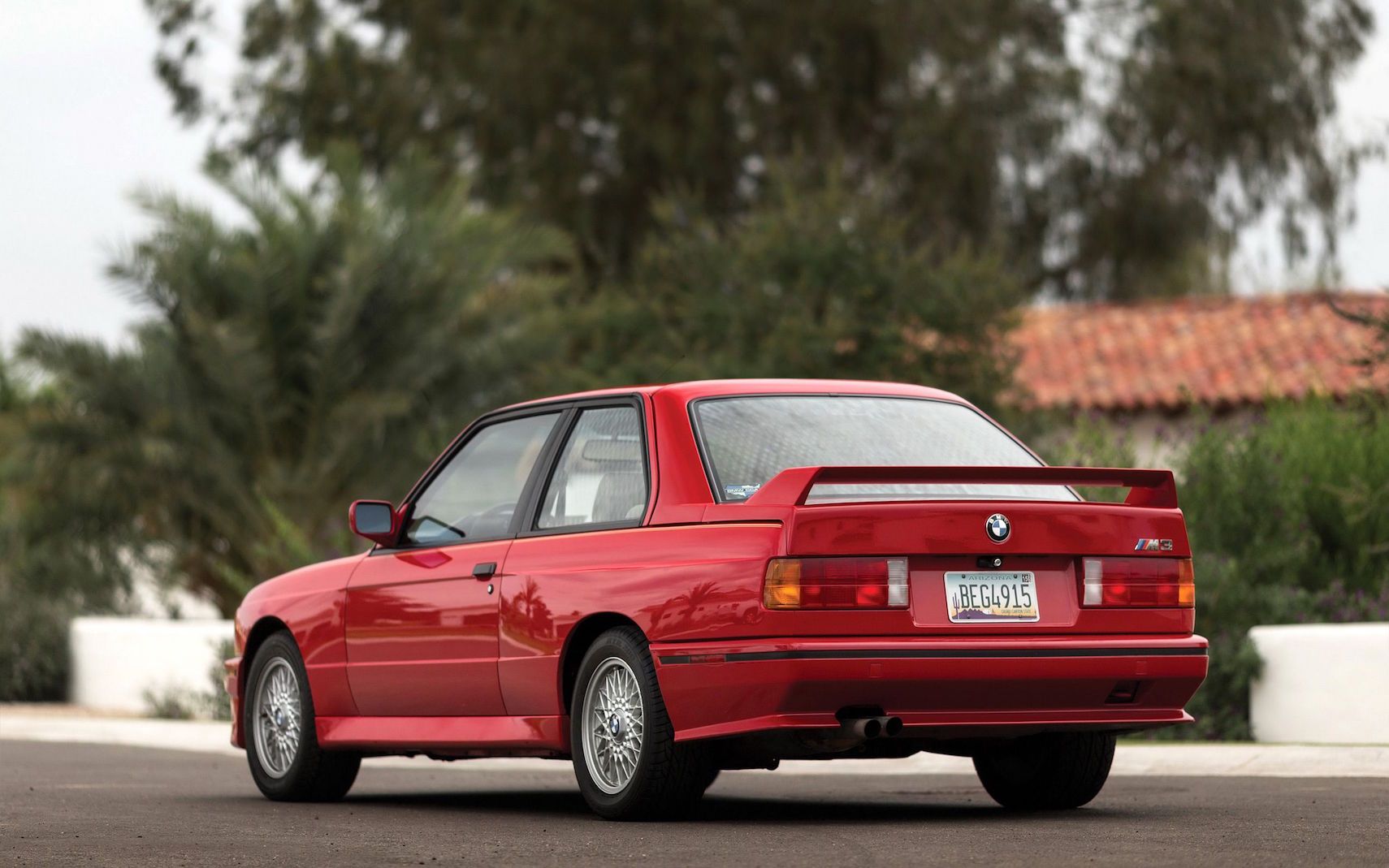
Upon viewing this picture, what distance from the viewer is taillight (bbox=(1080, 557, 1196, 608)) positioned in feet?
26.3

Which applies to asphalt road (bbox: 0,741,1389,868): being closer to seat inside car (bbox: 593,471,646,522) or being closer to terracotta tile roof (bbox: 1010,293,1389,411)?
Result: seat inside car (bbox: 593,471,646,522)

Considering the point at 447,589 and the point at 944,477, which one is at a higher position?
the point at 944,477

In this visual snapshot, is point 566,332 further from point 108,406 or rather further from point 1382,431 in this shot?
point 1382,431

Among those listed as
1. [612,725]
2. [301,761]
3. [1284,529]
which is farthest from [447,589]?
[1284,529]

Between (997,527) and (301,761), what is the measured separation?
12.2ft

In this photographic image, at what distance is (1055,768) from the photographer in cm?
895

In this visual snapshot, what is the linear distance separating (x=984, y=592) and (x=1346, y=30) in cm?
3200

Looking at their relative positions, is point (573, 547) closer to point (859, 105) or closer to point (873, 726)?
point (873, 726)

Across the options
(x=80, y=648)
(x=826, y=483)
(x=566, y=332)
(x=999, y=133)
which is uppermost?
(x=999, y=133)

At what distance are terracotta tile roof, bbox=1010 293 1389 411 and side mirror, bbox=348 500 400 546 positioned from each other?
20.2 m

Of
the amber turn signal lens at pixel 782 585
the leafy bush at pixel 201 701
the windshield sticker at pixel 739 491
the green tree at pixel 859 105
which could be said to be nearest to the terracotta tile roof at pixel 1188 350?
the green tree at pixel 859 105

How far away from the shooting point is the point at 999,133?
35156mm

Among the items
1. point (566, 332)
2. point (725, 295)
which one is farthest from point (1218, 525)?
point (566, 332)

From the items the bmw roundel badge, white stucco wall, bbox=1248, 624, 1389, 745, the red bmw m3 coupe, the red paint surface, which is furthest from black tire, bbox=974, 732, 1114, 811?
white stucco wall, bbox=1248, 624, 1389, 745
